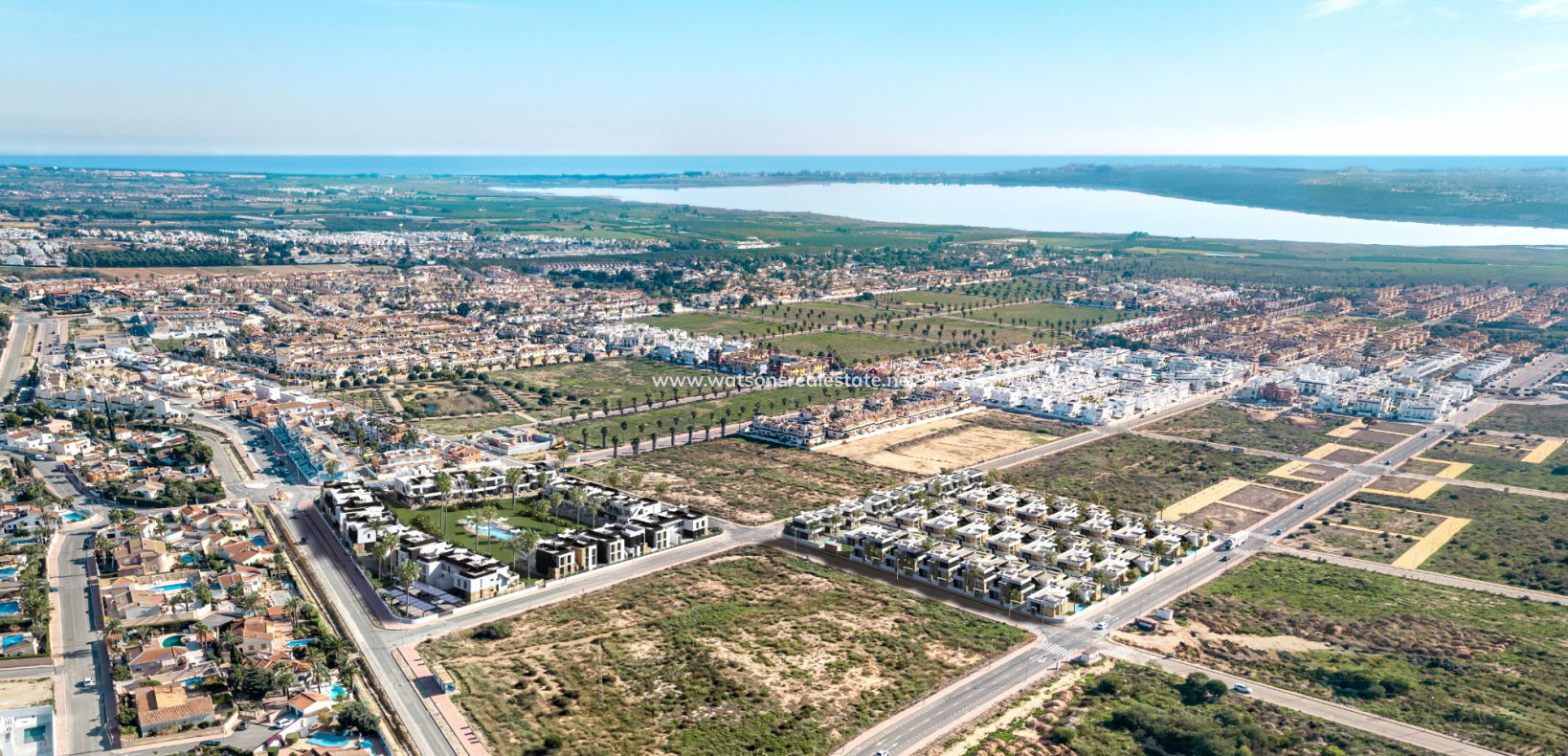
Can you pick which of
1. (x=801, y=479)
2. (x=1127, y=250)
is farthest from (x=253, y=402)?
(x=1127, y=250)

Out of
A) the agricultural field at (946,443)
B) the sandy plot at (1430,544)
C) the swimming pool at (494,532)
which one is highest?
the swimming pool at (494,532)

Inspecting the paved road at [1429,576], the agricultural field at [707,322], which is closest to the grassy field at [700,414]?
the agricultural field at [707,322]

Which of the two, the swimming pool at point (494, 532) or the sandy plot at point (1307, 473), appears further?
the sandy plot at point (1307, 473)

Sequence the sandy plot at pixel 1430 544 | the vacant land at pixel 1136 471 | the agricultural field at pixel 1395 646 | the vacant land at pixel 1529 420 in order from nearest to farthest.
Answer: the agricultural field at pixel 1395 646
the sandy plot at pixel 1430 544
the vacant land at pixel 1136 471
the vacant land at pixel 1529 420

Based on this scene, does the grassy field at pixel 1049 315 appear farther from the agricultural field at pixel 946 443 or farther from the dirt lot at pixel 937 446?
the dirt lot at pixel 937 446

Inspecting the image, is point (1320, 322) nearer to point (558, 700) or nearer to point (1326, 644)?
point (1326, 644)

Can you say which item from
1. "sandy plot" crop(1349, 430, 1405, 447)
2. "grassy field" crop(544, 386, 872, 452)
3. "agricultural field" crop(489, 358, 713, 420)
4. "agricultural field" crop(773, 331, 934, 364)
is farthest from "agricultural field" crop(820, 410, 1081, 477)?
"agricultural field" crop(773, 331, 934, 364)

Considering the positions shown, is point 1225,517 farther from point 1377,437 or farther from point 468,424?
point 468,424
